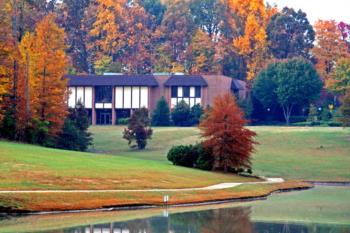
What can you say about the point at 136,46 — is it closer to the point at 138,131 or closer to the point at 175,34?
the point at 175,34

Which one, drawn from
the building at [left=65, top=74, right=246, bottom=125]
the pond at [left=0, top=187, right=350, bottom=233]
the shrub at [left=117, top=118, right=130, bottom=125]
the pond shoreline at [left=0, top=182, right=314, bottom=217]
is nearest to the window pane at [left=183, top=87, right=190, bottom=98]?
the building at [left=65, top=74, right=246, bottom=125]

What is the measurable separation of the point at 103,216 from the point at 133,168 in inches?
753

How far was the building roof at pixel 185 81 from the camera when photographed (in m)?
127

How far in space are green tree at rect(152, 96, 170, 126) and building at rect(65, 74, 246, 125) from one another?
21.5ft

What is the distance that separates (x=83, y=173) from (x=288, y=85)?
75298mm

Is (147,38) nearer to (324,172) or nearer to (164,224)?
(324,172)

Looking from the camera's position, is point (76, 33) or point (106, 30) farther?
point (76, 33)

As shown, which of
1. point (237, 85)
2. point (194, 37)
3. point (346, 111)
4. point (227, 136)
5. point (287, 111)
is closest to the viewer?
point (227, 136)

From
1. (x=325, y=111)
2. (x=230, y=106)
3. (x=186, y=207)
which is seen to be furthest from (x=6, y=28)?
(x=325, y=111)

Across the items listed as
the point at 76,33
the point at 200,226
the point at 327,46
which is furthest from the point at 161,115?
the point at 200,226

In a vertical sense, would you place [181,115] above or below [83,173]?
above

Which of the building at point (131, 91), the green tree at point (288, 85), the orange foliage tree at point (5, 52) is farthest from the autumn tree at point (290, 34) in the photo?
the orange foliage tree at point (5, 52)

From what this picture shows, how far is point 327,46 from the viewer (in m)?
144

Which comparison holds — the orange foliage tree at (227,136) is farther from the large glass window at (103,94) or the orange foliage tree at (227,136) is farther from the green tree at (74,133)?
the large glass window at (103,94)
